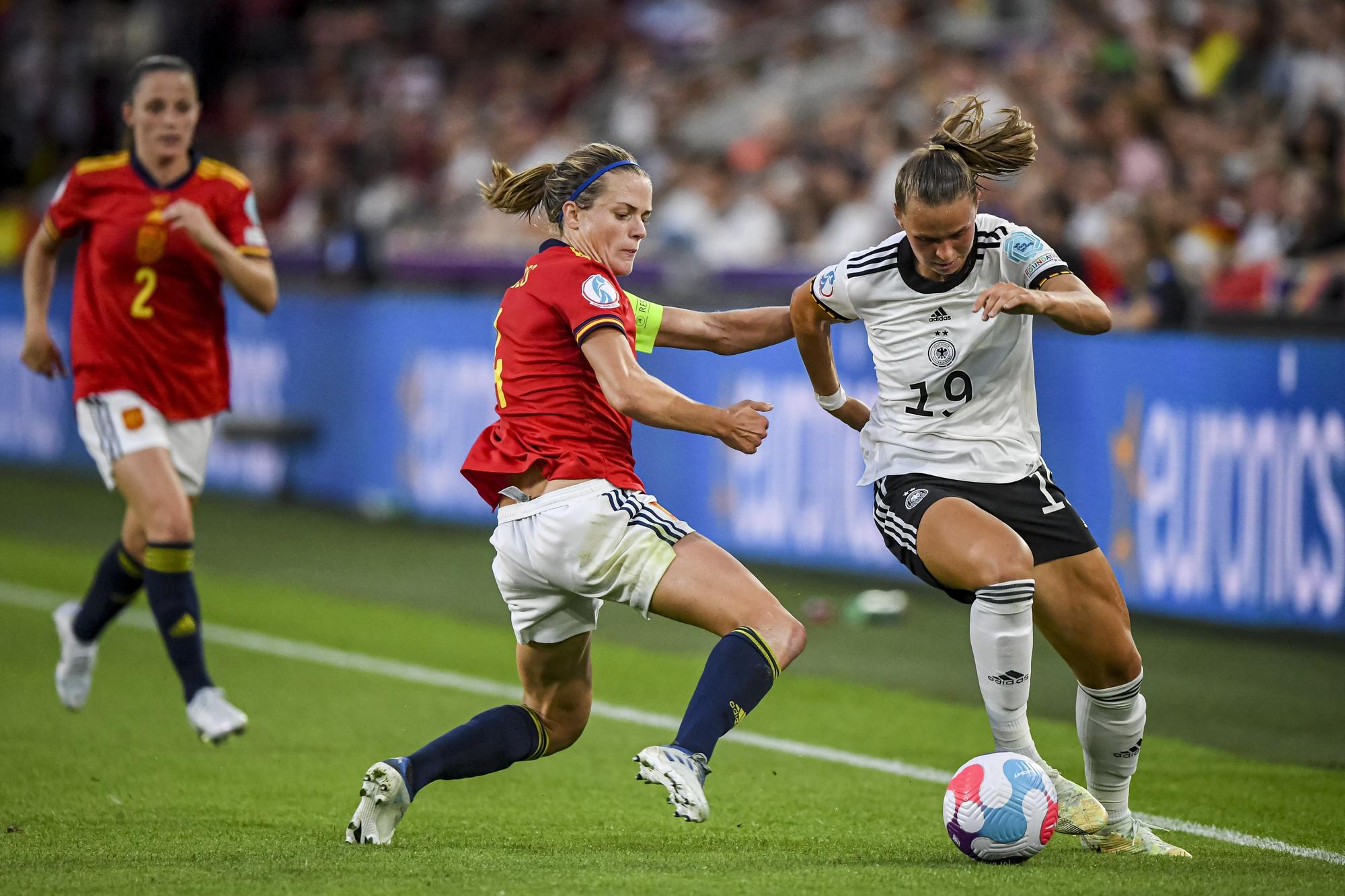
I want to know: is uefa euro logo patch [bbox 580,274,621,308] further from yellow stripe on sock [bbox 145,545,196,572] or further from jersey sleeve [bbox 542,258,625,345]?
yellow stripe on sock [bbox 145,545,196,572]

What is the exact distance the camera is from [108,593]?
299 inches

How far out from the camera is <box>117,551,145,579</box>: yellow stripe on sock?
24.6 ft

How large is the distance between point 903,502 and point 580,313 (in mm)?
1181

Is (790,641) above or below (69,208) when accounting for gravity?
below

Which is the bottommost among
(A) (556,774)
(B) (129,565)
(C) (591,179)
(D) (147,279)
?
(A) (556,774)

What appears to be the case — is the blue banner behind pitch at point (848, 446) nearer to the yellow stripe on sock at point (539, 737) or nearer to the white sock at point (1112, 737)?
the white sock at point (1112, 737)

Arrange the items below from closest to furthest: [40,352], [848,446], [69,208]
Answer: [69,208], [40,352], [848,446]

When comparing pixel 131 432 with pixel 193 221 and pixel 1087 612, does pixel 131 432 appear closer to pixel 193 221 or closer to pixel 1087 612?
pixel 193 221

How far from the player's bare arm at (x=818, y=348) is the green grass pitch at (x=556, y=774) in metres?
1.31

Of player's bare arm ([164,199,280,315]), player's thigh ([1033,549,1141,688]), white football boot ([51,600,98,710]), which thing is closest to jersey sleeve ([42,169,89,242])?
player's bare arm ([164,199,280,315])

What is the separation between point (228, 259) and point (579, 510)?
271 centimetres

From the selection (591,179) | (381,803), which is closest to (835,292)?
(591,179)

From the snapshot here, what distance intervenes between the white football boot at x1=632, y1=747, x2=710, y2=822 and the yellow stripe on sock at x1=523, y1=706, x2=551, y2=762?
844 mm

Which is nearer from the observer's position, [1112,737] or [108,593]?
[1112,737]
